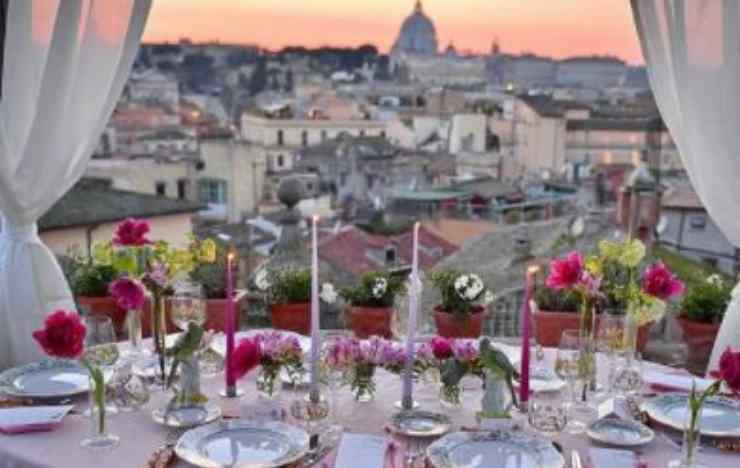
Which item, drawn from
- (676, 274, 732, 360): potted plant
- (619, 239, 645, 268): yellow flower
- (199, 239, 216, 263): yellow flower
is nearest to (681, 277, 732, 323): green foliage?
(676, 274, 732, 360): potted plant

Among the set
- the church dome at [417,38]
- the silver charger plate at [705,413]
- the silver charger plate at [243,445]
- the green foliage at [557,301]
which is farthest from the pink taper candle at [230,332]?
the church dome at [417,38]

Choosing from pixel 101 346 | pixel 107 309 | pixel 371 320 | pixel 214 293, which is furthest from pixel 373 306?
pixel 101 346

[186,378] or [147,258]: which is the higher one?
[147,258]

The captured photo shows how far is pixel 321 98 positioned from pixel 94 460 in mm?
12727

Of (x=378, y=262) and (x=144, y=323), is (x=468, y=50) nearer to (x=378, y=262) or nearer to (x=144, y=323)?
(x=378, y=262)

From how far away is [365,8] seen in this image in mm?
6820

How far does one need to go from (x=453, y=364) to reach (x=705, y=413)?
0.56 metres

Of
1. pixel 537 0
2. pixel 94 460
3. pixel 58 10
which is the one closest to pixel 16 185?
pixel 58 10

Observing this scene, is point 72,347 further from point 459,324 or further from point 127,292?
point 459,324

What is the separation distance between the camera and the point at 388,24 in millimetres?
7664

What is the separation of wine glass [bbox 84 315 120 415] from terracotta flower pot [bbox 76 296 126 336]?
2.96ft

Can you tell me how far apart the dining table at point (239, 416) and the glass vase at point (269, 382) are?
0.09 ft

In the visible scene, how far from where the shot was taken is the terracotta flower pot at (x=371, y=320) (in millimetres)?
2637

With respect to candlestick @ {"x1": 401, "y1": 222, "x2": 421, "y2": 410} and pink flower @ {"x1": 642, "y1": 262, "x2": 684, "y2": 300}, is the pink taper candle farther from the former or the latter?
pink flower @ {"x1": 642, "y1": 262, "x2": 684, "y2": 300}
